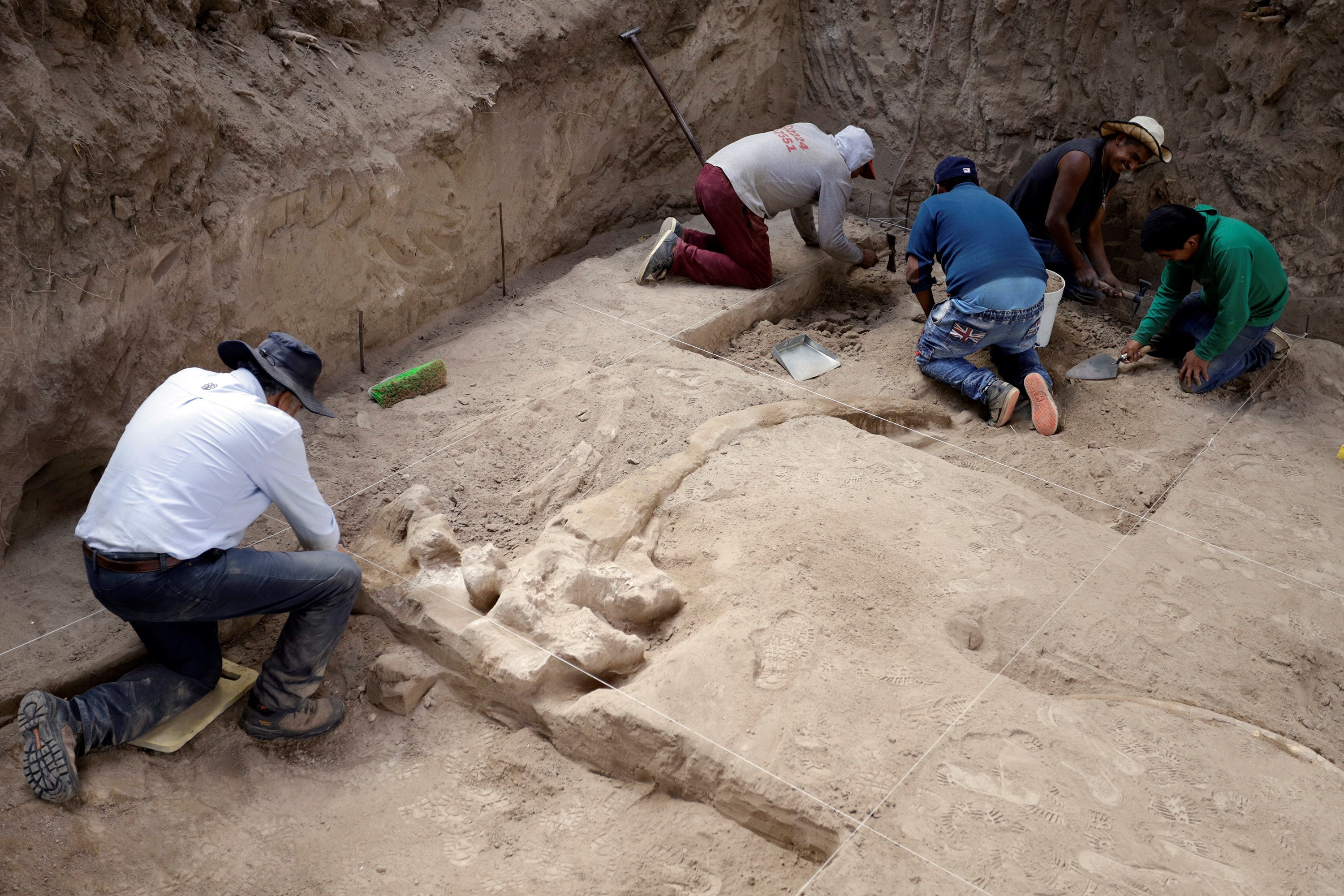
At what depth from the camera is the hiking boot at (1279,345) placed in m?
4.64

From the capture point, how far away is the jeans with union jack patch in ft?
14.4

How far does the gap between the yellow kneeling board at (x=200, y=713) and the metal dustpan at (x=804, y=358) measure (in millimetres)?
2808

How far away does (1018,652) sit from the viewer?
113 inches

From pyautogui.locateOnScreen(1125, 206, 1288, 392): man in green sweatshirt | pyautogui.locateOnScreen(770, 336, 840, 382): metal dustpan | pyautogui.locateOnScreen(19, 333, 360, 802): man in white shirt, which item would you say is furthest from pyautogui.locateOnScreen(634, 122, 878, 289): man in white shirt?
pyautogui.locateOnScreen(19, 333, 360, 802): man in white shirt

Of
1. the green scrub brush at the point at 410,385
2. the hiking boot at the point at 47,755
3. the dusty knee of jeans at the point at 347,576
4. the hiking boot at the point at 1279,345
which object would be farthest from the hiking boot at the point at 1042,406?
the hiking boot at the point at 47,755

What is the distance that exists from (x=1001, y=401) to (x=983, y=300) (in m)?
0.47

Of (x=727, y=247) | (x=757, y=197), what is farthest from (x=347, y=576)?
(x=757, y=197)

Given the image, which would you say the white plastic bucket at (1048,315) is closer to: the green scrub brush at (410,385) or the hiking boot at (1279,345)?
the hiking boot at (1279,345)

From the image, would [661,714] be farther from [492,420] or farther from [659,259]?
[659,259]

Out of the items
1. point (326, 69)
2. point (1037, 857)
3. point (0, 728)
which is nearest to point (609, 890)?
point (1037, 857)

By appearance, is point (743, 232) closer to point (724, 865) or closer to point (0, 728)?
point (724, 865)

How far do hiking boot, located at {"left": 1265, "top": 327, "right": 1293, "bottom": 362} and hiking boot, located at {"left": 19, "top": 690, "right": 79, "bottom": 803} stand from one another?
5.02 metres

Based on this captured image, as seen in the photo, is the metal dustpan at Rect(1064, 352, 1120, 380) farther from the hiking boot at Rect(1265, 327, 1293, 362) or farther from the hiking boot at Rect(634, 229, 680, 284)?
the hiking boot at Rect(634, 229, 680, 284)

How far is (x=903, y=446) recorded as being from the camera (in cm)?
384
